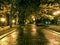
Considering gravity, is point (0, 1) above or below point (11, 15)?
above

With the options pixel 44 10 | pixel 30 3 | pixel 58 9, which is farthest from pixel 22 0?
pixel 58 9

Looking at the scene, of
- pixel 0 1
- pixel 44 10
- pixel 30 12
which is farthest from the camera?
pixel 30 12

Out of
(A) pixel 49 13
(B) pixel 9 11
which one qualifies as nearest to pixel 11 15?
(B) pixel 9 11

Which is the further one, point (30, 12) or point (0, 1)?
point (30, 12)

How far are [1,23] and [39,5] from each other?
12.7 meters

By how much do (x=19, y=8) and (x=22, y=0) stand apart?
346 centimetres

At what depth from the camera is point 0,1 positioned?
43531 millimetres

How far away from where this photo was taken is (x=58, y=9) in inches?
2046

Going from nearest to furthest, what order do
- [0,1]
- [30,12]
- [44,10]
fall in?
[0,1], [44,10], [30,12]

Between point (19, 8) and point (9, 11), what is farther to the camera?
point (19, 8)

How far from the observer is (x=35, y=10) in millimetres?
52719

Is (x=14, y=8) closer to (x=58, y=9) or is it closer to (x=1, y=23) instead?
(x=1, y=23)

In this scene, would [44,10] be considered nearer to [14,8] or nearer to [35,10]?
[35,10]

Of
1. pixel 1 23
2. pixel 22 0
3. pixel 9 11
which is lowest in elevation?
pixel 1 23
